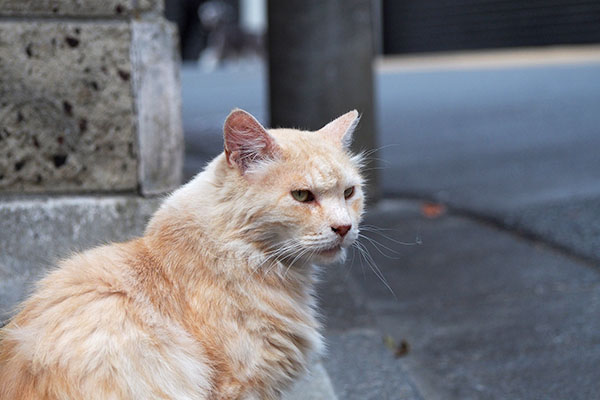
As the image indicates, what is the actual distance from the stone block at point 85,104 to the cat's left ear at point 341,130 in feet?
3.00

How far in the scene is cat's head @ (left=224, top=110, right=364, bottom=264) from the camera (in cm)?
222

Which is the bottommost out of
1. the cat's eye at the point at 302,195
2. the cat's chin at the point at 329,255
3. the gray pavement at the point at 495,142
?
the gray pavement at the point at 495,142

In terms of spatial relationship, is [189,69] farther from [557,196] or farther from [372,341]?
[372,341]

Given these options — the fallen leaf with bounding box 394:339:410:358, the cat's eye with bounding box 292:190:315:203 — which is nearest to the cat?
the cat's eye with bounding box 292:190:315:203

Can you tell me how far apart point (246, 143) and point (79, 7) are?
121 centimetres

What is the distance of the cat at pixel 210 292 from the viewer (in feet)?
6.48

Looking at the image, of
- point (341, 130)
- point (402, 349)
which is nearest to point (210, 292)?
point (341, 130)

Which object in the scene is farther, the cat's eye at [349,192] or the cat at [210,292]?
the cat's eye at [349,192]

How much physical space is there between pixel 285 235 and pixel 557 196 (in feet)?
12.7

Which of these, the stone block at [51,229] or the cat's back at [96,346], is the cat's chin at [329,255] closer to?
the cat's back at [96,346]

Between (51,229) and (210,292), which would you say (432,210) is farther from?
(210,292)

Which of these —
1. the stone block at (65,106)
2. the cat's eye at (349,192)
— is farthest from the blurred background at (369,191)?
the cat's eye at (349,192)

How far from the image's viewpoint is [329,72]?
18.5 feet

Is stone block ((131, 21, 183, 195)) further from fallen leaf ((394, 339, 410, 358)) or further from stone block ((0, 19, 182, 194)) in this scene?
fallen leaf ((394, 339, 410, 358))
